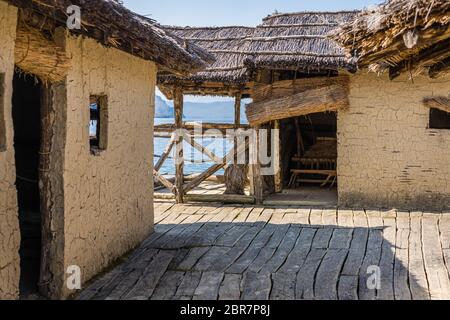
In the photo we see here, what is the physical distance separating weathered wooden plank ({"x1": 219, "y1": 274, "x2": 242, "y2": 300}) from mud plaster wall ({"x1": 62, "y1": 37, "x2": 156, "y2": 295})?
166 cm

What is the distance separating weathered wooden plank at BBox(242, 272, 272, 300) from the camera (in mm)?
6180

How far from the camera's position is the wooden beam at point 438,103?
10789mm

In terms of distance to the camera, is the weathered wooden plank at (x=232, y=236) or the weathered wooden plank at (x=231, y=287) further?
the weathered wooden plank at (x=232, y=236)

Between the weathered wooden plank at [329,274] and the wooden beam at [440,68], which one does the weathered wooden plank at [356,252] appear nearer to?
the weathered wooden plank at [329,274]

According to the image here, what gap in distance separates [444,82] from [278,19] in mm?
4218

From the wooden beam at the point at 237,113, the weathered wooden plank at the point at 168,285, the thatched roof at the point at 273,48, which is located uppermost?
the thatched roof at the point at 273,48

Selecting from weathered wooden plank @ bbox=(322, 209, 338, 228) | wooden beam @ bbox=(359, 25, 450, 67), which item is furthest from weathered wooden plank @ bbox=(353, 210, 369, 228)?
wooden beam @ bbox=(359, 25, 450, 67)

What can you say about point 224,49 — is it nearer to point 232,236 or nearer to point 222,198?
point 222,198

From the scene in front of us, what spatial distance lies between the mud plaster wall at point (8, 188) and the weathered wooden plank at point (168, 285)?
1.65 meters

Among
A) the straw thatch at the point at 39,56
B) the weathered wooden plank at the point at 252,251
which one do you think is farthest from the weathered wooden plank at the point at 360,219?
the straw thatch at the point at 39,56

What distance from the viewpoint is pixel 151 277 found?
6.87 metres

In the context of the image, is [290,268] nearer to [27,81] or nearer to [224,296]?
[224,296]

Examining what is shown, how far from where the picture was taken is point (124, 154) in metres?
8.07

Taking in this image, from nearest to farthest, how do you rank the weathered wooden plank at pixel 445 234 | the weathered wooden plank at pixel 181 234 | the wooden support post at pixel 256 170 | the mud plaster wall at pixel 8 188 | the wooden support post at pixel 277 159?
the mud plaster wall at pixel 8 188 → the weathered wooden plank at pixel 445 234 → the weathered wooden plank at pixel 181 234 → the wooden support post at pixel 256 170 → the wooden support post at pixel 277 159
